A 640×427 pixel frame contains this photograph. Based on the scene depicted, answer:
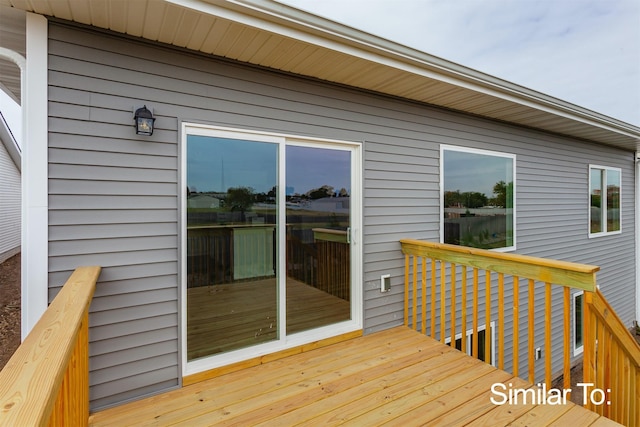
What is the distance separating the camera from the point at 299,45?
2424mm

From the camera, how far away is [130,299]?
2305 mm

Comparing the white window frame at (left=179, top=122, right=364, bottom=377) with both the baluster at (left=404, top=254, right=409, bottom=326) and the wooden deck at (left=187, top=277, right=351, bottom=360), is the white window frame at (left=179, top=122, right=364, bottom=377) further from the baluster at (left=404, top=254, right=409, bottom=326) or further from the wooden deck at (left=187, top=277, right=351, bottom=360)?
the baluster at (left=404, top=254, right=409, bottom=326)

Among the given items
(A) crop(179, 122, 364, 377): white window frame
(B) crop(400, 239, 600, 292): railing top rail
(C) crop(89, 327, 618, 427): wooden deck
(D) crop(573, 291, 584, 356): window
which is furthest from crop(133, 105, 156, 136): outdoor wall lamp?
(D) crop(573, 291, 584, 356): window

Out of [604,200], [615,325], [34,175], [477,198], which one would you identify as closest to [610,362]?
[615,325]

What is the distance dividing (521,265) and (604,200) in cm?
597

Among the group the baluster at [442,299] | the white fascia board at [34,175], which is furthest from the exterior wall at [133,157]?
the baluster at [442,299]

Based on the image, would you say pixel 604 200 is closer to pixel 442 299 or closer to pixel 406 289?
pixel 406 289

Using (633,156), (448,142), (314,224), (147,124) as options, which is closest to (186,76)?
(147,124)

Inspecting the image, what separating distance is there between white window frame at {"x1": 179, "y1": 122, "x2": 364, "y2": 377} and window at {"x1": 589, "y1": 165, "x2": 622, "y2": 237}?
558 cm

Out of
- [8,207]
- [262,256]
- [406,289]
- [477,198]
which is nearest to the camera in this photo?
[262,256]

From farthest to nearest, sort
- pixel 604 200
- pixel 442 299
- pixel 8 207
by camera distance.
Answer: pixel 8 207, pixel 604 200, pixel 442 299

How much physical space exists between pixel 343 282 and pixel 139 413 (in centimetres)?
198

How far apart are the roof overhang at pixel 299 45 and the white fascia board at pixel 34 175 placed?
243 mm

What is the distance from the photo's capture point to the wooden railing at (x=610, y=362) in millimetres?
2057
